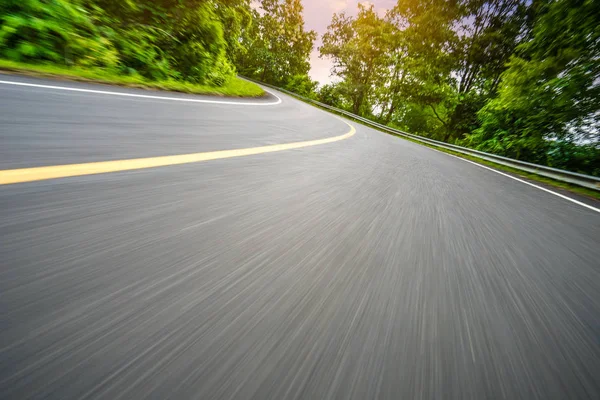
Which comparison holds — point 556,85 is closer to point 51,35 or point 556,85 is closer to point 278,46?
point 51,35

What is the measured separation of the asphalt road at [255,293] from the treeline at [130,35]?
14.0 feet

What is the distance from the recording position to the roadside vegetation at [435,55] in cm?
490

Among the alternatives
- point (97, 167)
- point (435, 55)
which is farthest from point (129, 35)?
point (435, 55)

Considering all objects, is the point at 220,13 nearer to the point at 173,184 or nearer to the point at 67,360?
the point at 173,184

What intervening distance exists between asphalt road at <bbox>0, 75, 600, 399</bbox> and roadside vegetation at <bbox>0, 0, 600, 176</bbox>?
4.58 meters

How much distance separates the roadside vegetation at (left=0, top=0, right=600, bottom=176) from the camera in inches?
193

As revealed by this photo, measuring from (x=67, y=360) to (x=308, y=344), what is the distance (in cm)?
66

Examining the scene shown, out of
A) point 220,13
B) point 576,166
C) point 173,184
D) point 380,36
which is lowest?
point 173,184

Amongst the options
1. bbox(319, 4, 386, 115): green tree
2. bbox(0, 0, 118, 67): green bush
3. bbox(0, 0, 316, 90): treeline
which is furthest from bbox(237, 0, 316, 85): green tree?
bbox(0, 0, 118, 67): green bush

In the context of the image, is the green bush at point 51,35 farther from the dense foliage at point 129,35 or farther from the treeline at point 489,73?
the treeline at point 489,73

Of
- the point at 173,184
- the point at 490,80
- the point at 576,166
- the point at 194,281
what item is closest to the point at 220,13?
the point at 173,184

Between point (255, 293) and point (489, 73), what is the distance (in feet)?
72.7

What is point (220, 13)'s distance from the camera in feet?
31.4

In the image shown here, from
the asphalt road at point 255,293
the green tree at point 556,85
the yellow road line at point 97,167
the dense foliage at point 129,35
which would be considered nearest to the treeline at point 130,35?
the dense foliage at point 129,35
